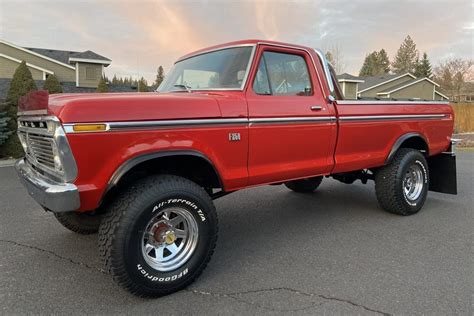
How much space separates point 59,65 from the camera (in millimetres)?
22578

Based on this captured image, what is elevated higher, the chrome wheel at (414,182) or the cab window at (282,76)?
the cab window at (282,76)

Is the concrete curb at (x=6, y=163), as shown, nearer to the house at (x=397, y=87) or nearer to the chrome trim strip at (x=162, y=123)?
the chrome trim strip at (x=162, y=123)

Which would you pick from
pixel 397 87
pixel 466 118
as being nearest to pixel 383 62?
pixel 397 87

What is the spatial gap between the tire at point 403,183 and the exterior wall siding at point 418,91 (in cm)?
3268

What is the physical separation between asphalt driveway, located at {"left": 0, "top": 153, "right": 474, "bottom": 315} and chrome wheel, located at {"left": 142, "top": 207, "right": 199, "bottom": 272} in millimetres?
277

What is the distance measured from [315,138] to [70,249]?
284cm

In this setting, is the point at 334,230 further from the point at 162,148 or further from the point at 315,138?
the point at 162,148

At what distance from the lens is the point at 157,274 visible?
303cm

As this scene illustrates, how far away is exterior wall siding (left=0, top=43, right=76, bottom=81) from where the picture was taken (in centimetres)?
2167

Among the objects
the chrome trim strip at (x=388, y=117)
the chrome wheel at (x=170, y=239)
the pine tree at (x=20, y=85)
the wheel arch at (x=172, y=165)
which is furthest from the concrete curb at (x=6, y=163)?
the chrome trim strip at (x=388, y=117)

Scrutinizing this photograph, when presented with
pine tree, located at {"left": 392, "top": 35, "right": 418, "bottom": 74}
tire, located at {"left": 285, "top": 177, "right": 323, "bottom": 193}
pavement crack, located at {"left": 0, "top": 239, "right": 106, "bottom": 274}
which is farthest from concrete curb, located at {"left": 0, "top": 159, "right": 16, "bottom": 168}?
pine tree, located at {"left": 392, "top": 35, "right": 418, "bottom": 74}

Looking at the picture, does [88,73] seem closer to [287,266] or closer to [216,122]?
[216,122]

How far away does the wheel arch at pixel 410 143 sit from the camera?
5.01 metres

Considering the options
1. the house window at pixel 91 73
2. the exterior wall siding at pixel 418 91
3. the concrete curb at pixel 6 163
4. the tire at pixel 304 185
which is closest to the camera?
the tire at pixel 304 185
